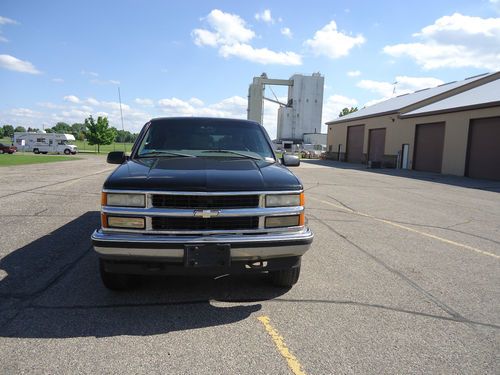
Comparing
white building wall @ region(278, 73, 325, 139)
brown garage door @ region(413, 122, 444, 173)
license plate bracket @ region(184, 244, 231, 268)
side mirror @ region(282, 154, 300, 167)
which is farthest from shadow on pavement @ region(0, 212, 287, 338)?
white building wall @ region(278, 73, 325, 139)

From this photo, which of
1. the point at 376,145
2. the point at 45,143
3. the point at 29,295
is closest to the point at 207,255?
the point at 29,295

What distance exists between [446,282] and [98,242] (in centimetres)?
392

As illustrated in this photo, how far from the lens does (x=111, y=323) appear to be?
3.25 metres

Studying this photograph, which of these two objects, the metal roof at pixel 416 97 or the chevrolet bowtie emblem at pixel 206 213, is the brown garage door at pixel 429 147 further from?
the chevrolet bowtie emblem at pixel 206 213

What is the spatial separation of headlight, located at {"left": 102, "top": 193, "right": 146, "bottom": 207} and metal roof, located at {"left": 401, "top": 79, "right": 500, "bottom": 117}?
22490 mm

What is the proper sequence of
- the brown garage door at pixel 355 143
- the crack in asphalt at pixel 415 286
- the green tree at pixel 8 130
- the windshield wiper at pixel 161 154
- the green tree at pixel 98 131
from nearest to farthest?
the crack in asphalt at pixel 415 286 → the windshield wiper at pixel 161 154 → the brown garage door at pixel 355 143 → the green tree at pixel 98 131 → the green tree at pixel 8 130

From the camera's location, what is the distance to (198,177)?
3428 mm

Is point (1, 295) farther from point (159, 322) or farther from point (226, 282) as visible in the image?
point (226, 282)

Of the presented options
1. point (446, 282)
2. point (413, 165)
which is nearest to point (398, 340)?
point (446, 282)

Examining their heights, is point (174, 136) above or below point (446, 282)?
above

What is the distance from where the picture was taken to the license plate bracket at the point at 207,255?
3193mm

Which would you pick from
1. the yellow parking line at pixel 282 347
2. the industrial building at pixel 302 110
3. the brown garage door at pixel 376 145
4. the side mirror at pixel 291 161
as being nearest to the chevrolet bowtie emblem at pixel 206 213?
the yellow parking line at pixel 282 347

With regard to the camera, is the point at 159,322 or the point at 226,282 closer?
the point at 159,322

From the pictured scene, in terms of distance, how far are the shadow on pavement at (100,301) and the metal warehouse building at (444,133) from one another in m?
21.8
